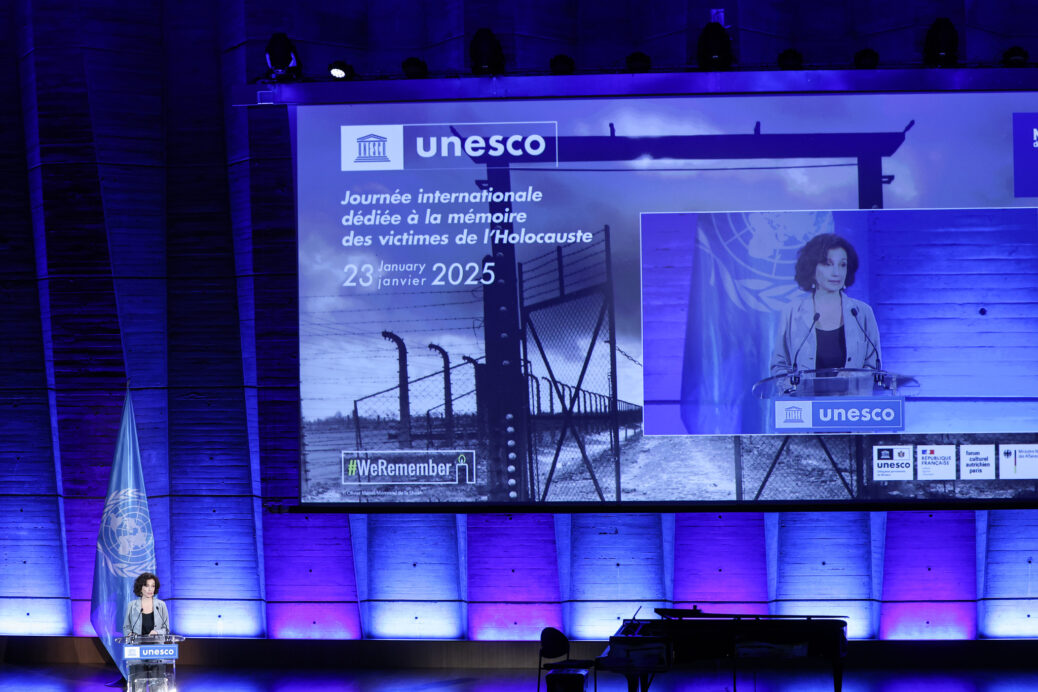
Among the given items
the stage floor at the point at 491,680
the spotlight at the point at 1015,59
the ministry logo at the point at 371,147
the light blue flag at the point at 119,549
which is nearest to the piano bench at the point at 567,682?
the stage floor at the point at 491,680

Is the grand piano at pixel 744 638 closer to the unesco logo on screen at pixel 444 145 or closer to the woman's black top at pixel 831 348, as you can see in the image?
the woman's black top at pixel 831 348

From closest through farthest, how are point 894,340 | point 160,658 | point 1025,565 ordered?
point 160,658
point 894,340
point 1025,565

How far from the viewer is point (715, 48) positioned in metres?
6.91

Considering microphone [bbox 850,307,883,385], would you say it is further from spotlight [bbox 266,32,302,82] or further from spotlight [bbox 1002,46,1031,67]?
spotlight [bbox 266,32,302,82]

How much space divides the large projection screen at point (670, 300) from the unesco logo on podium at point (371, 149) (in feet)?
0.05

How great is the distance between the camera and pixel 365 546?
872 cm

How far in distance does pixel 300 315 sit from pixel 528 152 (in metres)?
2.06

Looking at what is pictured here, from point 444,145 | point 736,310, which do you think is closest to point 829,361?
point 736,310

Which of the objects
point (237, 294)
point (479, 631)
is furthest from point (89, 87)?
point (479, 631)

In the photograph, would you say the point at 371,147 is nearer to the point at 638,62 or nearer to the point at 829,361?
the point at 638,62

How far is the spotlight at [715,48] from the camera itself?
692 centimetres

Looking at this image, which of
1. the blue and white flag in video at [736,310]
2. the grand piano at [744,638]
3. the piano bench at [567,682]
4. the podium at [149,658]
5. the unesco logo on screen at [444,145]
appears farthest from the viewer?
the unesco logo on screen at [444,145]

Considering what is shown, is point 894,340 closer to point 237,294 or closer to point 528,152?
point 528,152

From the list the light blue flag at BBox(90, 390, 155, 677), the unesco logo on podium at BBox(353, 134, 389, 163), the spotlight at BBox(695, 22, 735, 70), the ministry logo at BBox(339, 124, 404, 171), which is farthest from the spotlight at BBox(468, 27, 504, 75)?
the light blue flag at BBox(90, 390, 155, 677)
